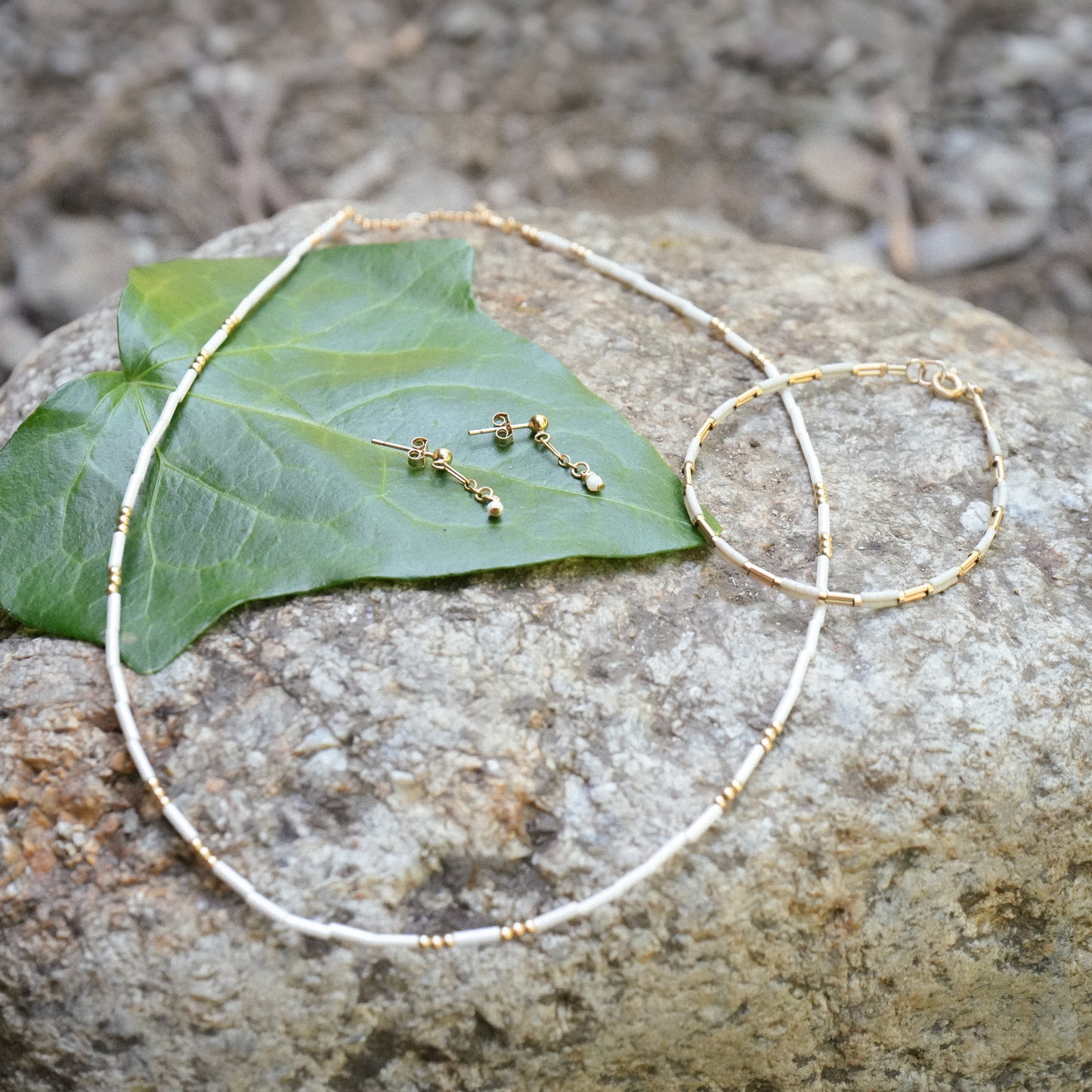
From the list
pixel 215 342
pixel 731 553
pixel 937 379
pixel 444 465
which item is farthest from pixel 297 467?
pixel 937 379

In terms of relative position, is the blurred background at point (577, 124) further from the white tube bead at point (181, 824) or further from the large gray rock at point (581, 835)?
the white tube bead at point (181, 824)

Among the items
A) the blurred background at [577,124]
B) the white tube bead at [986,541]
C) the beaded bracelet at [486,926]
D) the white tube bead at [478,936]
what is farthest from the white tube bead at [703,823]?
the blurred background at [577,124]

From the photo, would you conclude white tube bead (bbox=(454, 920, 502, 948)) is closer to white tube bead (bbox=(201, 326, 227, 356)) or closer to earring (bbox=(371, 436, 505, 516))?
earring (bbox=(371, 436, 505, 516))

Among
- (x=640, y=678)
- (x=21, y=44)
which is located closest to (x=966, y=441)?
(x=640, y=678)

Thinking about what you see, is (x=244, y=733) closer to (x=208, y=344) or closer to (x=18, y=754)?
(x=18, y=754)

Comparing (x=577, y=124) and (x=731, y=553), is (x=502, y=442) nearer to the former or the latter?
(x=731, y=553)

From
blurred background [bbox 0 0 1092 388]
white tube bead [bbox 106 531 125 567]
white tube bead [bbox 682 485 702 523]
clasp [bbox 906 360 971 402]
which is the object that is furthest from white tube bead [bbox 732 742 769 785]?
blurred background [bbox 0 0 1092 388]
